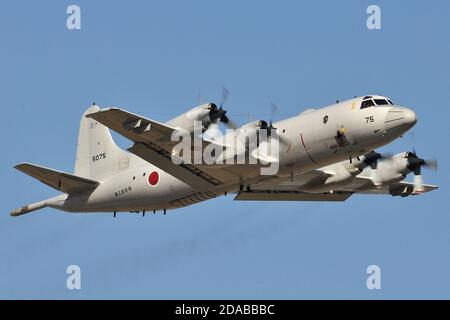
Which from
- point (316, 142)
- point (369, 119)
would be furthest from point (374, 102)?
point (316, 142)

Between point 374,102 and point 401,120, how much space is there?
1422 mm

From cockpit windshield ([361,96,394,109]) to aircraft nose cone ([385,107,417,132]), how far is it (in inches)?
31.7

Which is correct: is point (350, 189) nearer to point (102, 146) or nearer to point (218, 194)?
point (218, 194)

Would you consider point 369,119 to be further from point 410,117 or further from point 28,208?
point 28,208

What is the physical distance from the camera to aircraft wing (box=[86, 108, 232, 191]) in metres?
35.5

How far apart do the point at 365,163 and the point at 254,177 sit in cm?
541

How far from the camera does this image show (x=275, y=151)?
3662cm

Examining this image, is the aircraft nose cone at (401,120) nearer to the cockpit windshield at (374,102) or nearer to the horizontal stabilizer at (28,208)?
the cockpit windshield at (374,102)

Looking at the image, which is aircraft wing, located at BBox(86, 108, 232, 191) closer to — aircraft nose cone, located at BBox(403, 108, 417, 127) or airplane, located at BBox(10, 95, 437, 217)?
airplane, located at BBox(10, 95, 437, 217)

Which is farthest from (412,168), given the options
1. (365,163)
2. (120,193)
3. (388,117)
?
(120,193)

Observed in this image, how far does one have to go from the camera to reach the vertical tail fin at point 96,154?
42.1 metres

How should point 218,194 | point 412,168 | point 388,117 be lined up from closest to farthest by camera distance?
1. point 388,117
2. point 218,194
3. point 412,168

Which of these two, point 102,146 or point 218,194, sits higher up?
point 102,146

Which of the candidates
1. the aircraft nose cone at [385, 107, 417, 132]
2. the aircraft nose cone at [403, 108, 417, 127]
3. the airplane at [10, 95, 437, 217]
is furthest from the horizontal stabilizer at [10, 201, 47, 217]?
the aircraft nose cone at [403, 108, 417, 127]
